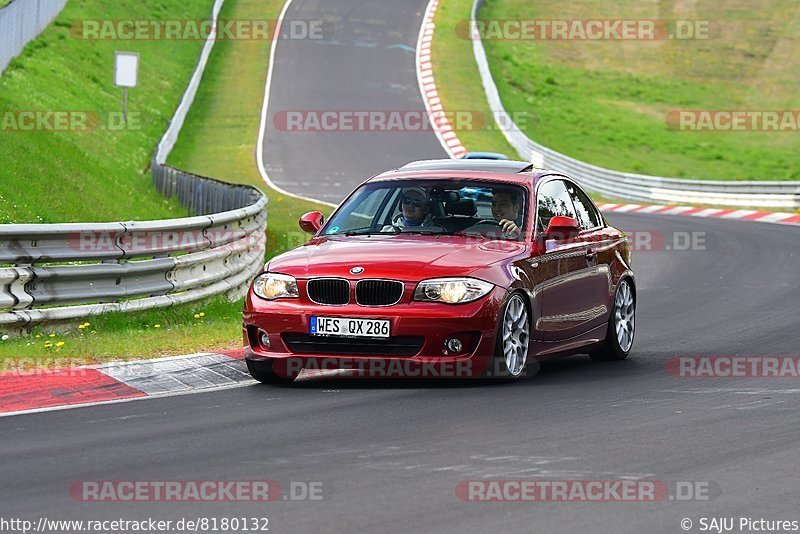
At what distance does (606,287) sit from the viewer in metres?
12.5

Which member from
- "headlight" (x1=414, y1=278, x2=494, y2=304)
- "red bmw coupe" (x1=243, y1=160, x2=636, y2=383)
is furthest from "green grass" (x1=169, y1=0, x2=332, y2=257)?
"headlight" (x1=414, y1=278, x2=494, y2=304)

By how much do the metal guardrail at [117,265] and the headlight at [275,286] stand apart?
93.7 inches

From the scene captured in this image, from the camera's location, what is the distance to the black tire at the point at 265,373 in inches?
416

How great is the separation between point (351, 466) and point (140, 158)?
2975cm

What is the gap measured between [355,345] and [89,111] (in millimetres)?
29572

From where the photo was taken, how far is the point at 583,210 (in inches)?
500

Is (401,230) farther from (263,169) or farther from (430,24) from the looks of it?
(430,24)

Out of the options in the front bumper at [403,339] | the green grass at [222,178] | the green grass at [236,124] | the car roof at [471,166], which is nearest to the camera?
the front bumper at [403,339]

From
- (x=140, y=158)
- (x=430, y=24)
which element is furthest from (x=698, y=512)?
(x=430, y=24)

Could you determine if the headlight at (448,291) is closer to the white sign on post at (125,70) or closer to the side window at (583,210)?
the side window at (583,210)

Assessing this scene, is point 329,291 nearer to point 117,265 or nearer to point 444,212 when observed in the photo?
point 444,212

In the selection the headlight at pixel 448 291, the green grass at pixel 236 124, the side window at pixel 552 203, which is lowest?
the green grass at pixel 236 124

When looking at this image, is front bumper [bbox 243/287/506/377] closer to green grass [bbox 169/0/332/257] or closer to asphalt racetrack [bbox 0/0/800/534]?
asphalt racetrack [bbox 0/0/800/534]

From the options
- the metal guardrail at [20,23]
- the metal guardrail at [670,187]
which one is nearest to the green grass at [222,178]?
the metal guardrail at [20,23]
